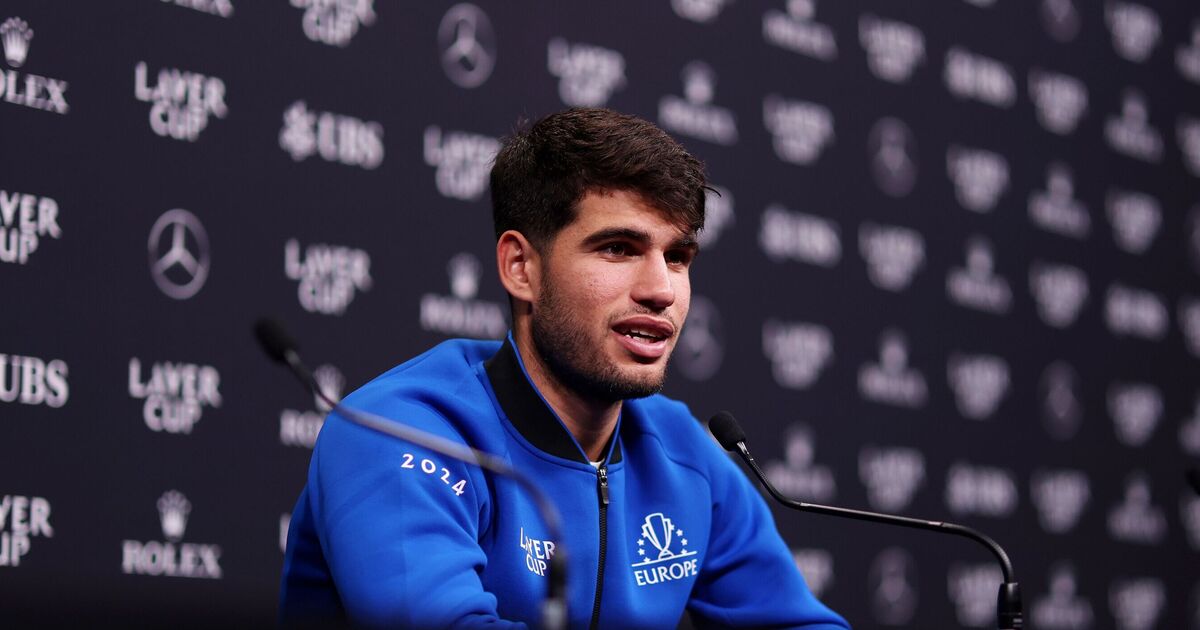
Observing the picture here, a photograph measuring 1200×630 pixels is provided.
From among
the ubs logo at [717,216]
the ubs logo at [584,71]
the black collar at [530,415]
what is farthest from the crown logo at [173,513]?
the ubs logo at [717,216]

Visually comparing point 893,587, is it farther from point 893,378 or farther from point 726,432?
point 726,432

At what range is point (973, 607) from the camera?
3.62m

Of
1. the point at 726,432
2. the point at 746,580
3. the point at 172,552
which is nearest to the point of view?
the point at 726,432

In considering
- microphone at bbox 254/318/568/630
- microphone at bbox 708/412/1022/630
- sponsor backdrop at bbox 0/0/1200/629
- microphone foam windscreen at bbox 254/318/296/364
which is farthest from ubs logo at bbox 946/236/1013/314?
microphone foam windscreen at bbox 254/318/296/364

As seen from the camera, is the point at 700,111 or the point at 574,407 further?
the point at 700,111

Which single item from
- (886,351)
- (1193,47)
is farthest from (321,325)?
(1193,47)

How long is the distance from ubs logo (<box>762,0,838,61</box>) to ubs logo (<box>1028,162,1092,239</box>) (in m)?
0.79

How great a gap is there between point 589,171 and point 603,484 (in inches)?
16.1

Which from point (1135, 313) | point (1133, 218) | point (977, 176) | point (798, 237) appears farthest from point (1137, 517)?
point (798, 237)

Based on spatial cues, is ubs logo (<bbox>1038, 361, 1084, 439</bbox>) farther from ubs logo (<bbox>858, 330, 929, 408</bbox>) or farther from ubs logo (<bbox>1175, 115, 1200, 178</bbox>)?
ubs logo (<bbox>1175, 115, 1200, 178</bbox>)

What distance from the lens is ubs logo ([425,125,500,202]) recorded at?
9.27ft

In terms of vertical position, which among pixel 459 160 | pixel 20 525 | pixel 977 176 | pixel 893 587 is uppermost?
pixel 977 176

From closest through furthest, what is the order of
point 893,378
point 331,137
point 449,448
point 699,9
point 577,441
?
point 449,448 < point 577,441 < point 331,137 < point 699,9 < point 893,378

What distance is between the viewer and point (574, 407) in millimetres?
1929
